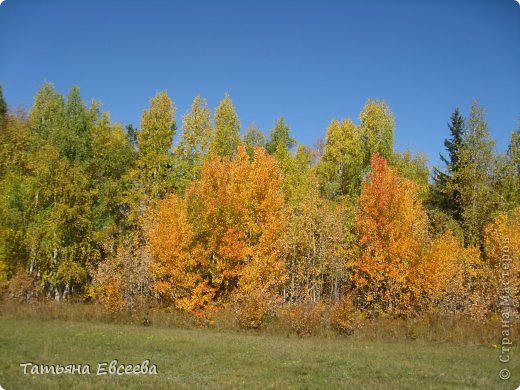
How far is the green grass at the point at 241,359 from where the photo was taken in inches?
516

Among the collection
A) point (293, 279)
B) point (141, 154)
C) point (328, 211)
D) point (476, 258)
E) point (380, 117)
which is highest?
point (380, 117)

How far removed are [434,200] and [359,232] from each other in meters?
12.4

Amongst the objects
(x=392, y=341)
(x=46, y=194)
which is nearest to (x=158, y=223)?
(x=46, y=194)

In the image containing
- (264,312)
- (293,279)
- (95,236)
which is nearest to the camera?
(264,312)

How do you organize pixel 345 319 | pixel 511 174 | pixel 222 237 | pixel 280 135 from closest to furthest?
pixel 345 319, pixel 222 237, pixel 511 174, pixel 280 135

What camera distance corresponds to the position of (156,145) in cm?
4025

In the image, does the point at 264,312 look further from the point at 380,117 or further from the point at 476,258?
the point at 380,117

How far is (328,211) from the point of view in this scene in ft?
115

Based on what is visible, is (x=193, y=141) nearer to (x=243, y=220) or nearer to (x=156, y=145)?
(x=156, y=145)

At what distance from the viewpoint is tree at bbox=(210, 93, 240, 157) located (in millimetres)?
44562

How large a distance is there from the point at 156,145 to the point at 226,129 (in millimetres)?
8275

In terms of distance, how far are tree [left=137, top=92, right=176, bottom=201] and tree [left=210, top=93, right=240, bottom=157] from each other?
17.4ft

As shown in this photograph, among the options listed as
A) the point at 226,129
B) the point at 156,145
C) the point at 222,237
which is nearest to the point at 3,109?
the point at 156,145

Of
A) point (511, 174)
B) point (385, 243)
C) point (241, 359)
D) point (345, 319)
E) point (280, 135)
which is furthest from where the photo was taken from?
point (280, 135)
